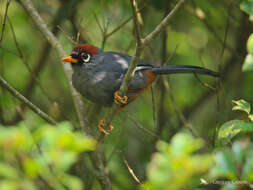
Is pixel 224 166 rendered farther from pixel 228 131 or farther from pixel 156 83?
pixel 156 83

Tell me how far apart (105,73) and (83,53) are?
44cm

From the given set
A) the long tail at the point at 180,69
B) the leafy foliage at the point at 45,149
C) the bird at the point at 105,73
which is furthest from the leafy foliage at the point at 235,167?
the long tail at the point at 180,69

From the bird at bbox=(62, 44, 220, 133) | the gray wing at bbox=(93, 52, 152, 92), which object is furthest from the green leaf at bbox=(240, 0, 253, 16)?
the gray wing at bbox=(93, 52, 152, 92)

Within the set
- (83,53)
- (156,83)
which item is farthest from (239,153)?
(156,83)

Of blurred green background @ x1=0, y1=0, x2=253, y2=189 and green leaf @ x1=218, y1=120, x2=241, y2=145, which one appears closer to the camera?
green leaf @ x1=218, y1=120, x2=241, y2=145

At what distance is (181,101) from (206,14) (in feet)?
5.55

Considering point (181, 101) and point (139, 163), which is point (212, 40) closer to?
point (181, 101)

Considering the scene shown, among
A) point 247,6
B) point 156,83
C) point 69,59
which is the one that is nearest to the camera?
point 247,6

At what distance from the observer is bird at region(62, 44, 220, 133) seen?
4484mm

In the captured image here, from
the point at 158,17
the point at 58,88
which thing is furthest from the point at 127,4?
the point at 58,88

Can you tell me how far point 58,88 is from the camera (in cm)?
627

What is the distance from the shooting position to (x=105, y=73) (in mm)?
4578

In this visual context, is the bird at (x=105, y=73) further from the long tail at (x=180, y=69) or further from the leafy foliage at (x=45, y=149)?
the leafy foliage at (x=45, y=149)

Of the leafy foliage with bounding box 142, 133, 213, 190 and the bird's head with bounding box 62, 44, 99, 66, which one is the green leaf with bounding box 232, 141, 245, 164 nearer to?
the leafy foliage with bounding box 142, 133, 213, 190
